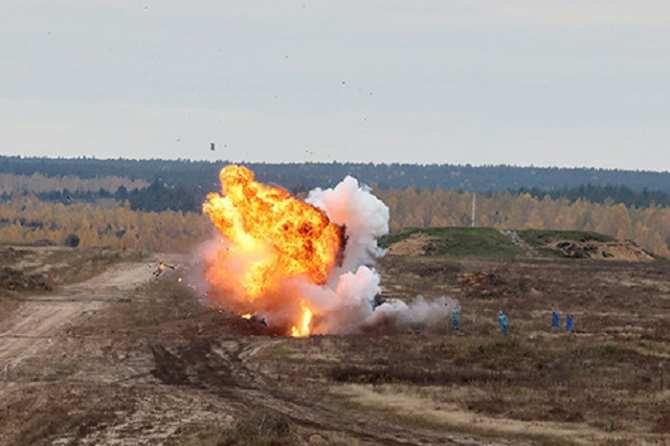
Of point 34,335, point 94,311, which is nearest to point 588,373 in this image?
point 34,335

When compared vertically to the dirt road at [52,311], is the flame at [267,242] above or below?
above

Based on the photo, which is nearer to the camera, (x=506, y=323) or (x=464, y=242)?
(x=506, y=323)

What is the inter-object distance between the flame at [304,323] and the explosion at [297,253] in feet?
0.19

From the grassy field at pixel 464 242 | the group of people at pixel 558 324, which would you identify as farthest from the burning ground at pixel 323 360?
the grassy field at pixel 464 242

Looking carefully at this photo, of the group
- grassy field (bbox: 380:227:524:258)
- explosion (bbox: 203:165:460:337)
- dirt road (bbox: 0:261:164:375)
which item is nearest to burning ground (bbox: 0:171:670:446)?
explosion (bbox: 203:165:460:337)

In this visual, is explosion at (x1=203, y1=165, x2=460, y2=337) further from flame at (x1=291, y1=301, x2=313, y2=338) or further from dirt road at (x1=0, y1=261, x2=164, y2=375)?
dirt road at (x1=0, y1=261, x2=164, y2=375)

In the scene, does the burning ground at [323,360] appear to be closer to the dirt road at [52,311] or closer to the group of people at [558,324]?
the dirt road at [52,311]

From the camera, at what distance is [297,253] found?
67.2 m

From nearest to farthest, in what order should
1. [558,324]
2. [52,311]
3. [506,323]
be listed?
[506,323], [558,324], [52,311]

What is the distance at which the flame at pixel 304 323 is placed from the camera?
68062mm

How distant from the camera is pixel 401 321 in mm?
71375

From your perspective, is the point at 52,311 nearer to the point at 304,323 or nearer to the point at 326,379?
the point at 304,323

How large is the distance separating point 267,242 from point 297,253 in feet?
6.37

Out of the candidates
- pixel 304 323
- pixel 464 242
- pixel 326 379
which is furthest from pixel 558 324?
pixel 464 242
